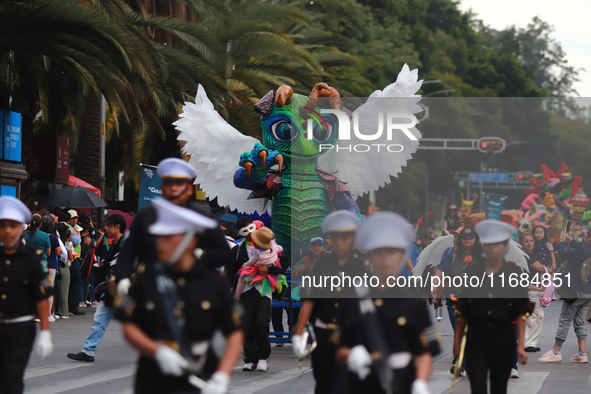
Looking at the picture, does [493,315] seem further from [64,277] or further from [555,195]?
[555,195]

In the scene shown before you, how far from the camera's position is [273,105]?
1190 centimetres

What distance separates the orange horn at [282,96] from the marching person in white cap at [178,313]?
7.72m

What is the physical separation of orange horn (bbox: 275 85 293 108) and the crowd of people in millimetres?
1998

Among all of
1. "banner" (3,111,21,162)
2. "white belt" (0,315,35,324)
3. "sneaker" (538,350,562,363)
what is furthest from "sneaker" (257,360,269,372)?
"banner" (3,111,21,162)

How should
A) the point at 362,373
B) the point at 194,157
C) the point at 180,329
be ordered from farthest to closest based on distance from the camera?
the point at 194,157 < the point at 362,373 < the point at 180,329

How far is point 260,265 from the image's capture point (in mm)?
10070

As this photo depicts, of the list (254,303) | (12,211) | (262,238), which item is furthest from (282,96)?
(12,211)

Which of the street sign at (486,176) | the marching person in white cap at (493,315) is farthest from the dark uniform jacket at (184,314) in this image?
the street sign at (486,176)

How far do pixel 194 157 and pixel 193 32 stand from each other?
5.09 metres

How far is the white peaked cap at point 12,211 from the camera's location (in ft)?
19.7

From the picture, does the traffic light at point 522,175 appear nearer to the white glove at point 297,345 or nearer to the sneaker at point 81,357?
the sneaker at point 81,357

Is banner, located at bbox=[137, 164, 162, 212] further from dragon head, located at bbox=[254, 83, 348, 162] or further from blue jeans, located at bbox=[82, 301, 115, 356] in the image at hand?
blue jeans, located at bbox=[82, 301, 115, 356]

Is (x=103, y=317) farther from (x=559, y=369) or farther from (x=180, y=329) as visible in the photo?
(x=180, y=329)

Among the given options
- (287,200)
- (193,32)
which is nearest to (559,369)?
(287,200)
